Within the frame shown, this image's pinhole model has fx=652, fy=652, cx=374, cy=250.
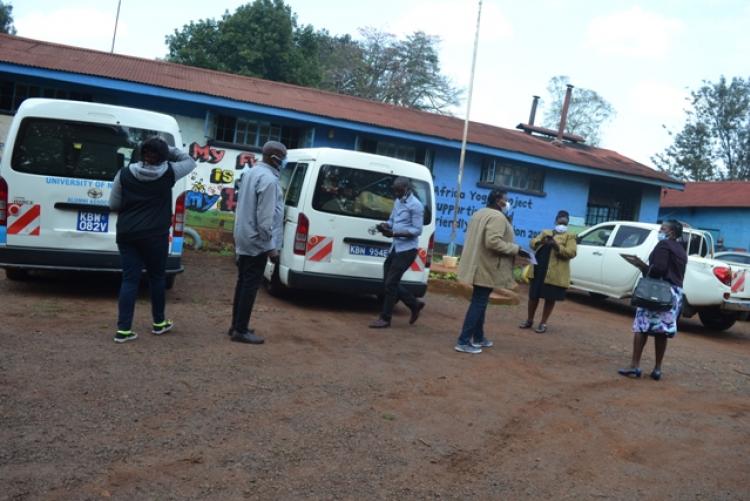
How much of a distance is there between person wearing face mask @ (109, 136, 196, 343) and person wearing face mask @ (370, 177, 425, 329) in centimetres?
255

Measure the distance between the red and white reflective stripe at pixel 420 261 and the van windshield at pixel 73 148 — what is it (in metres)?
3.41

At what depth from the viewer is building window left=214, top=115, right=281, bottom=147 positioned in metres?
15.3

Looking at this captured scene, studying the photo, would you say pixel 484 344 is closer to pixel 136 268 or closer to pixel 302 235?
pixel 302 235

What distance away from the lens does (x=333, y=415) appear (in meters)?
4.30

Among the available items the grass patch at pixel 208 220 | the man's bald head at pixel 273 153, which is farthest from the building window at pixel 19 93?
the man's bald head at pixel 273 153

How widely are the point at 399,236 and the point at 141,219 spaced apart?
2.80m

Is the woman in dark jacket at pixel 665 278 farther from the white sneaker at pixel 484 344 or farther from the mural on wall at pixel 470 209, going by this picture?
the mural on wall at pixel 470 209

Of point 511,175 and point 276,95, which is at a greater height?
point 276,95

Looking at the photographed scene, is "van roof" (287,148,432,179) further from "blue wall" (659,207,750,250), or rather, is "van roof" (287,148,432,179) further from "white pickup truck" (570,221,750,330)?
"blue wall" (659,207,750,250)

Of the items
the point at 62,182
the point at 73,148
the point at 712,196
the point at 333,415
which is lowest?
the point at 333,415

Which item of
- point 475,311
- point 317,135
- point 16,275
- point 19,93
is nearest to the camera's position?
point 475,311

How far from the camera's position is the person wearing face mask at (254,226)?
18.9 ft

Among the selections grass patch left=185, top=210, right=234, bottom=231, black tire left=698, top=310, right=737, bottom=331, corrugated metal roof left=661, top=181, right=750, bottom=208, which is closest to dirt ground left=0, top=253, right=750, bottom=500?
black tire left=698, top=310, right=737, bottom=331

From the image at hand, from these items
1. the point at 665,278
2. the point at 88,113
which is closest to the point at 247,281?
the point at 88,113
